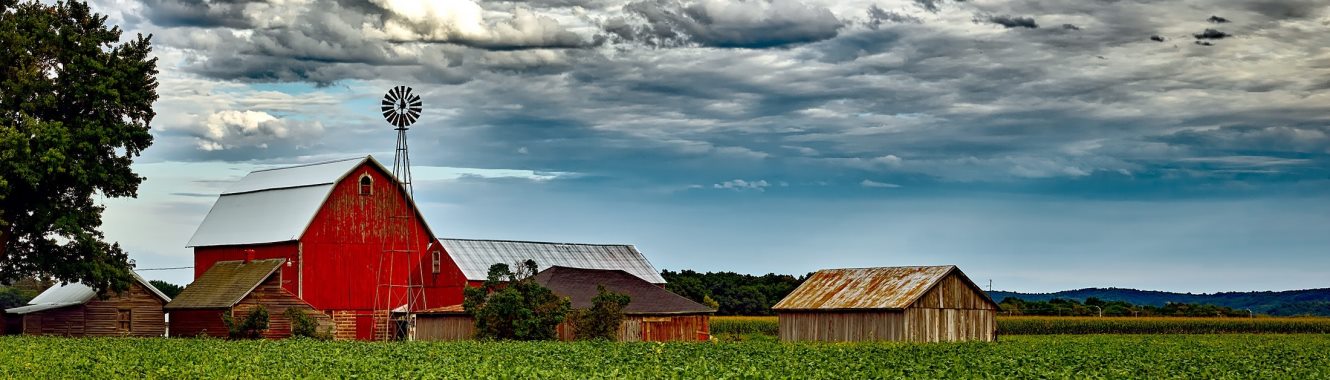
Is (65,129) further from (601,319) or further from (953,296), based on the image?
(953,296)

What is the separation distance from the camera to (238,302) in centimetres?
5881

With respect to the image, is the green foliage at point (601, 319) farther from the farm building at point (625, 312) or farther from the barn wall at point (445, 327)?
the barn wall at point (445, 327)

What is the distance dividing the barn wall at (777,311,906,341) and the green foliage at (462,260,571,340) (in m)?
11.1

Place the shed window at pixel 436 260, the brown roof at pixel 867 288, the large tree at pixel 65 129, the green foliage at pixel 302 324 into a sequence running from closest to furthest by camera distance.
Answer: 1. the large tree at pixel 65 129
2. the brown roof at pixel 867 288
3. the green foliage at pixel 302 324
4. the shed window at pixel 436 260

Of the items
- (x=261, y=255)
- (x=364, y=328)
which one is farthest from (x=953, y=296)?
(x=261, y=255)

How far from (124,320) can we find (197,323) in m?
3.39

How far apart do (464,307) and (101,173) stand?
48.1ft

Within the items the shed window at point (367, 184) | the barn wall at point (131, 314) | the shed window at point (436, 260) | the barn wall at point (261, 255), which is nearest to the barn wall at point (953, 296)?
the shed window at point (436, 260)

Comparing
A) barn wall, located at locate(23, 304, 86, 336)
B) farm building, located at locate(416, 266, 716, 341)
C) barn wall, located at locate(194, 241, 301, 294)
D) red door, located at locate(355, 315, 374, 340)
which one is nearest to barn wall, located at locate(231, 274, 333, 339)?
barn wall, located at locate(194, 241, 301, 294)

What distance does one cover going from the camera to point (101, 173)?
52.6 metres

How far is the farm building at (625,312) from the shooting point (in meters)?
57.4

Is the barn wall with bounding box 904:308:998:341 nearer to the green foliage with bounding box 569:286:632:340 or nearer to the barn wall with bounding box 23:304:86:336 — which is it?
the green foliage with bounding box 569:286:632:340

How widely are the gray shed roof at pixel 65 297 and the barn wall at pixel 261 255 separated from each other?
3510 millimetres

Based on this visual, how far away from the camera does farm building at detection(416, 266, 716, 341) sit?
188ft
